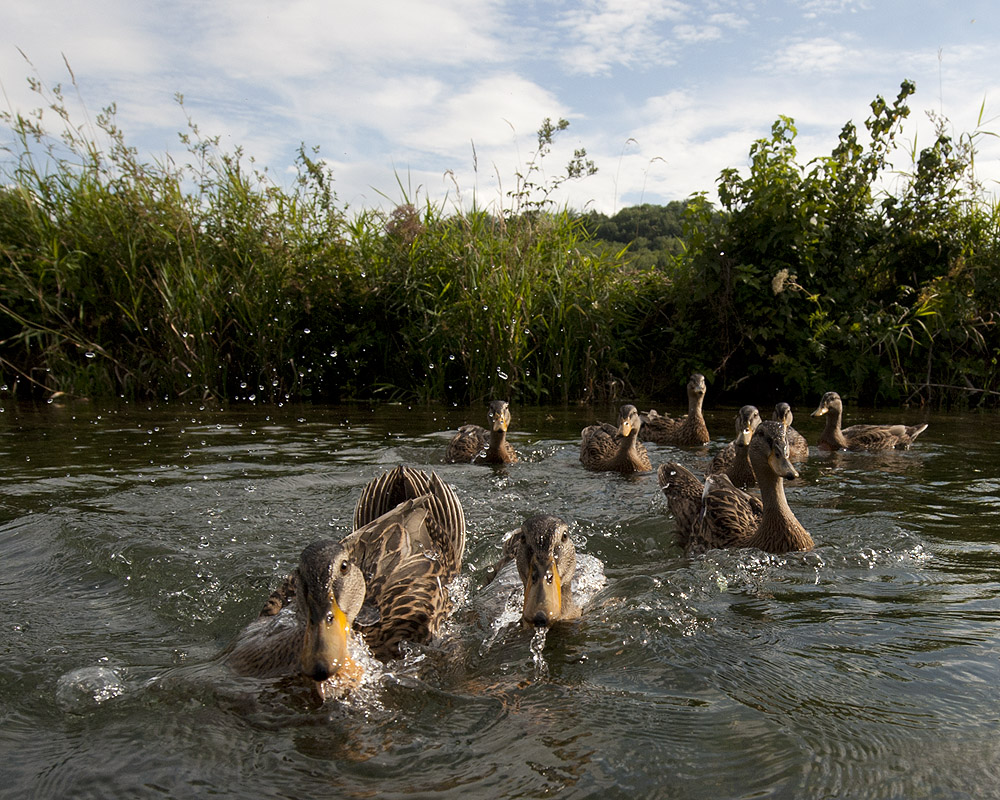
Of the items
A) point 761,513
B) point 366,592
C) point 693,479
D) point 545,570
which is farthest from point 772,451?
point 366,592

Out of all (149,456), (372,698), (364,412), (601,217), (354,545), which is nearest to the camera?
(372,698)

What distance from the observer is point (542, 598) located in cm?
361

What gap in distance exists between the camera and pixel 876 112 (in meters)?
11.8

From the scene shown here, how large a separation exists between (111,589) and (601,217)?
41.6 ft

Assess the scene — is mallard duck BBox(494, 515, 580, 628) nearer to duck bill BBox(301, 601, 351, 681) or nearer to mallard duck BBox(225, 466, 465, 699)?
mallard duck BBox(225, 466, 465, 699)

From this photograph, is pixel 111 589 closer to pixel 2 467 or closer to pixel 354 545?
pixel 354 545

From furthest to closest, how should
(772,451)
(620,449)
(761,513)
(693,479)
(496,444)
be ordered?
(496,444) → (620,449) → (693,479) → (761,513) → (772,451)

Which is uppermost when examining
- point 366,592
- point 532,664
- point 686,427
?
point 686,427

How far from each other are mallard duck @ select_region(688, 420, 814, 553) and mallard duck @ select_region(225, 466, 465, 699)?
1566 millimetres

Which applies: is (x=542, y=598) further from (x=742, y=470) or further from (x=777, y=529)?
(x=742, y=470)

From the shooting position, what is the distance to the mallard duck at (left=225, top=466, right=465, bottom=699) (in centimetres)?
299

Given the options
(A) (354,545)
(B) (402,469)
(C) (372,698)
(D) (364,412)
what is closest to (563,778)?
(C) (372,698)

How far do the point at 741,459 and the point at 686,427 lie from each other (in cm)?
197

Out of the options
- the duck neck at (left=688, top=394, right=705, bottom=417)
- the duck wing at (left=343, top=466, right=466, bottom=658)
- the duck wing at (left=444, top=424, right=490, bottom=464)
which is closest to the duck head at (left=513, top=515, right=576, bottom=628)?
the duck wing at (left=343, top=466, right=466, bottom=658)
